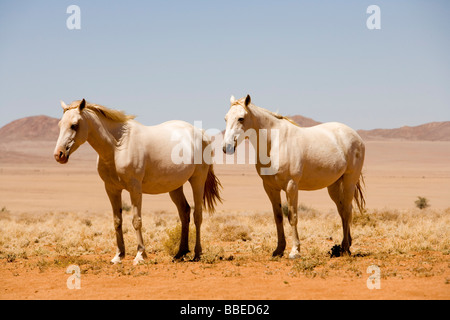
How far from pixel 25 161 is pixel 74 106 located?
114 metres

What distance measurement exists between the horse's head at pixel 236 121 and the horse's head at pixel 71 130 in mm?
2598

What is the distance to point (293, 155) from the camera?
30.5 feet

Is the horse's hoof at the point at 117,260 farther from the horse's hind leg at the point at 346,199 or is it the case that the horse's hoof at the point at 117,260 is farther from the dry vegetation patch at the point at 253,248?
the horse's hind leg at the point at 346,199

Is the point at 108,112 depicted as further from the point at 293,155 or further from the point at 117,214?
the point at 293,155


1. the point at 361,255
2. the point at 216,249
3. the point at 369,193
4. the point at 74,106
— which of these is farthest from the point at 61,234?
the point at 369,193

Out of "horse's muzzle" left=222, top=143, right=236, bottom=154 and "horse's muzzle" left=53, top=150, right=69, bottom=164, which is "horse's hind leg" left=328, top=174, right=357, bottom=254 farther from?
"horse's muzzle" left=53, top=150, right=69, bottom=164

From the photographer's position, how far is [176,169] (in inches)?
374

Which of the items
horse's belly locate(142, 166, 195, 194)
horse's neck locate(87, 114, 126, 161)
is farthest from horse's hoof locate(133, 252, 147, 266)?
horse's neck locate(87, 114, 126, 161)

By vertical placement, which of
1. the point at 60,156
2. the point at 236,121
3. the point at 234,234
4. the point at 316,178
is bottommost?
the point at 234,234

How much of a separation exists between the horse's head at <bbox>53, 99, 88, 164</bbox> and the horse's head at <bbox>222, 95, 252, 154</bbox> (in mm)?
2598

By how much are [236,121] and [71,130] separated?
2983 mm

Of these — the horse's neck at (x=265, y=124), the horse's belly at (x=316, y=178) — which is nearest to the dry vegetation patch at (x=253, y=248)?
the horse's belly at (x=316, y=178)

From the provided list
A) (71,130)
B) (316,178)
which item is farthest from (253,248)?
(71,130)
